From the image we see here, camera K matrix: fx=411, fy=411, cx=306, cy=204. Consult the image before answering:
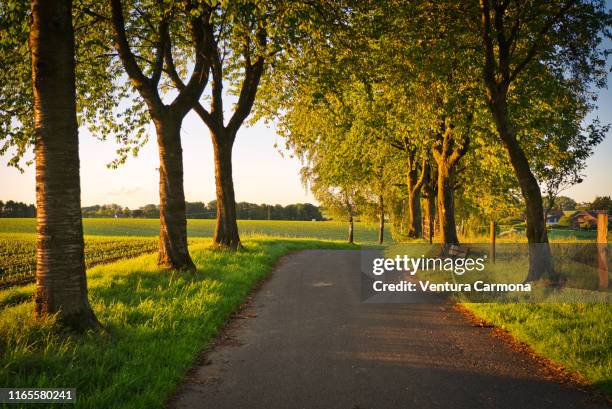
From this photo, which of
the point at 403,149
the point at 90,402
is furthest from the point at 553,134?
the point at 90,402

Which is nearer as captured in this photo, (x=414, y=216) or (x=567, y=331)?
(x=567, y=331)

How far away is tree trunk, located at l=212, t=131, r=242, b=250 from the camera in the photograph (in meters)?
18.5

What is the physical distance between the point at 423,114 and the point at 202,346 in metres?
12.1

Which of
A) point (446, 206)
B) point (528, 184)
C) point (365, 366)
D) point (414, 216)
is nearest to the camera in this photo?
point (365, 366)

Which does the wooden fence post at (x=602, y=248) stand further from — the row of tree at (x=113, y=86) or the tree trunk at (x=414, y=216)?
the tree trunk at (x=414, y=216)

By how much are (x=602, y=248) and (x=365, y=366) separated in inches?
350

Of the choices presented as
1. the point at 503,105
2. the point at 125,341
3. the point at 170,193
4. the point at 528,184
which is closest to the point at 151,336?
the point at 125,341

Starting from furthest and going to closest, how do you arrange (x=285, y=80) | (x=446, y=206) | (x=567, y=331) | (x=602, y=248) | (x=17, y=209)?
(x=17, y=209)
(x=446, y=206)
(x=285, y=80)
(x=602, y=248)
(x=567, y=331)

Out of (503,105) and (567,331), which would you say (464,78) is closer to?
(503,105)

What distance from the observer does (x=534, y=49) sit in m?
12.1

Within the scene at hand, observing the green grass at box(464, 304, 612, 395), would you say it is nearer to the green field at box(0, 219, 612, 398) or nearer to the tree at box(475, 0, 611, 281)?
the green field at box(0, 219, 612, 398)

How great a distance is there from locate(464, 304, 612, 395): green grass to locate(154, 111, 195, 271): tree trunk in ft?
27.4

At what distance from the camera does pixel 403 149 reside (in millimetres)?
26719

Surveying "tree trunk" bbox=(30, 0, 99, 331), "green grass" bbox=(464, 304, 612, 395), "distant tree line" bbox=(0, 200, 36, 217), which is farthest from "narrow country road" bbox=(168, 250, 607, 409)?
"distant tree line" bbox=(0, 200, 36, 217)
